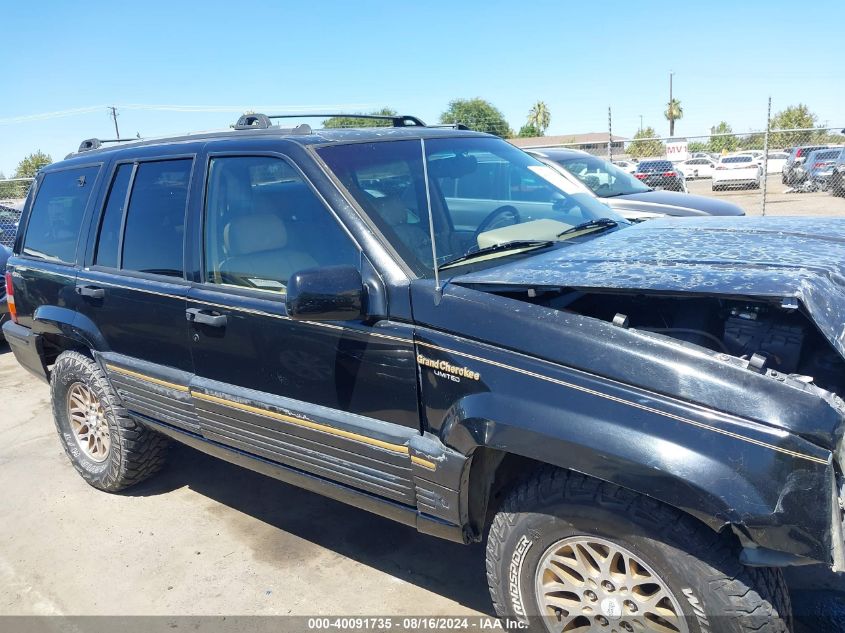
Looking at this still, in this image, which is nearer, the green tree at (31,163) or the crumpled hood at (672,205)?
the crumpled hood at (672,205)

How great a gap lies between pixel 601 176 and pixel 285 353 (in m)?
6.96

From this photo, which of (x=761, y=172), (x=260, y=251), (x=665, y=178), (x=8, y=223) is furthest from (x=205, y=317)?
(x=761, y=172)

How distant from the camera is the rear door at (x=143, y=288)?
342cm

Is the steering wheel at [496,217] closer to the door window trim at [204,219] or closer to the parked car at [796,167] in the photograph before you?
the door window trim at [204,219]

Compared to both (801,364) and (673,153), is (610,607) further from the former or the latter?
(673,153)

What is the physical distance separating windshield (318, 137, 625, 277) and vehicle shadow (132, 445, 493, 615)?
4.95 ft

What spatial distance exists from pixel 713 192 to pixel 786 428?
23806mm

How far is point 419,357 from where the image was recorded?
2475mm

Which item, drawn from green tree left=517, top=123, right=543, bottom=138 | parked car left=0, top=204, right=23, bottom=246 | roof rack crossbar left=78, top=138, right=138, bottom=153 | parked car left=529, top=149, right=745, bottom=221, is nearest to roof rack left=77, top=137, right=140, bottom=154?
roof rack crossbar left=78, top=138, right=138, bottom=153

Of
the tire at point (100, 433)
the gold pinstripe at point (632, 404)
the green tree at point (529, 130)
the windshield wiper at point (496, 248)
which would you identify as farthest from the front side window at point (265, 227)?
the green tree at point (529, 130)

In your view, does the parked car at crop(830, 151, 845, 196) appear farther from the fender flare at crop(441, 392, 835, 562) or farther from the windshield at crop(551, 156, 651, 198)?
the fender flare at crop(441, 392, 835, 562)

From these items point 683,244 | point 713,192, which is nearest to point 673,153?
point 713,192

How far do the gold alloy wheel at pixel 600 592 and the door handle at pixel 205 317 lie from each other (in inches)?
68.0

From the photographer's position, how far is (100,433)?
4.28 metres
